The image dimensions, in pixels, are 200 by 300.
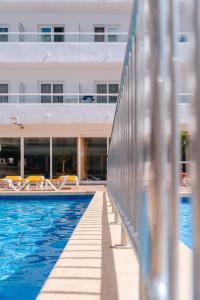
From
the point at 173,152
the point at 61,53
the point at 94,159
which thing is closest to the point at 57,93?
the point at 61,53

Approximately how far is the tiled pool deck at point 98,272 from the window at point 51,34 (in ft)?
65.4

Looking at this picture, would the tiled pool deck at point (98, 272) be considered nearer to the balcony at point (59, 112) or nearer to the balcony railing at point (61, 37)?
the balcony at point (59, 112)

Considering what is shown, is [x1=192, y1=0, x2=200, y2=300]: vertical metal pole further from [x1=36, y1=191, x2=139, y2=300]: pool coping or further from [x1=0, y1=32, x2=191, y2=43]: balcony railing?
[x1=0, y1=32, x2=191, y2=43]: balcony railing

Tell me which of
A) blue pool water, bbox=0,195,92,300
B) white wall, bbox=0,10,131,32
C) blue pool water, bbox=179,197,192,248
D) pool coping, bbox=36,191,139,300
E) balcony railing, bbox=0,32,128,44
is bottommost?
blue pool water, bbox=0,195,92,300

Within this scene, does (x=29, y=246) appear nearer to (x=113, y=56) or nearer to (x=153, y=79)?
(x=153, y=79)

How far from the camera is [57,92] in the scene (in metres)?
23.5

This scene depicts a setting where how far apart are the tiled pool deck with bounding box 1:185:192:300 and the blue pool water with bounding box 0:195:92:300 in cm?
54

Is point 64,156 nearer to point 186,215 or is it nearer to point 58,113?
point 58,113

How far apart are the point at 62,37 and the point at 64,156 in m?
6.40

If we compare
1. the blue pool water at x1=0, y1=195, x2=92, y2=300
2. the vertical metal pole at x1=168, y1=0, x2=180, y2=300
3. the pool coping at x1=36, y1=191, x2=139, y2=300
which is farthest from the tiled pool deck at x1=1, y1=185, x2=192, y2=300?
the vertical metal pole at x1=168, y1=0, x2=180, y2=300

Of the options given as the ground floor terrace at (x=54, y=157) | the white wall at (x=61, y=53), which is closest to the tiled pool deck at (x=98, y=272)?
the ground floor terrace at (x=54, y=157)

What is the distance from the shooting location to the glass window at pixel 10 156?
22.9 metres

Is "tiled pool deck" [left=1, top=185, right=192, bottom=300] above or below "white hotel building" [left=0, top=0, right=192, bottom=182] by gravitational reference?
below

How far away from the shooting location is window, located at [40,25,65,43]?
2381 cm
